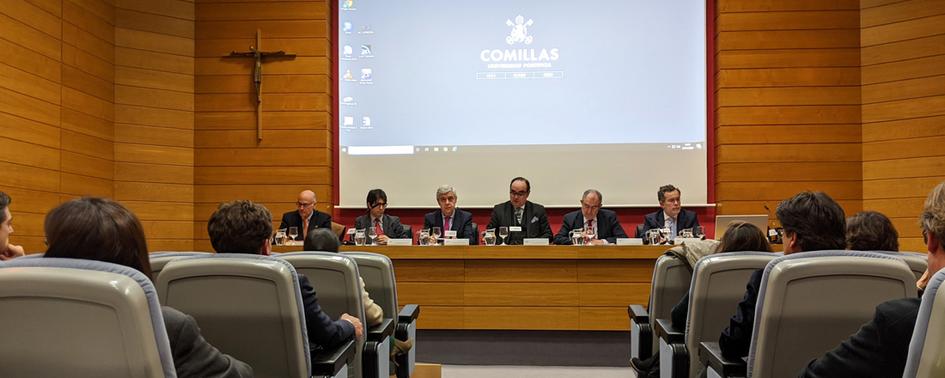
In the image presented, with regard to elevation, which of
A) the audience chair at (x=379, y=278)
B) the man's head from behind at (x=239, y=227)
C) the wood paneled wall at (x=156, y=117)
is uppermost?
the wood paneled wall at (x=156, y=117)

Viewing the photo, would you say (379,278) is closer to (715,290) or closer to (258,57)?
(715,290)

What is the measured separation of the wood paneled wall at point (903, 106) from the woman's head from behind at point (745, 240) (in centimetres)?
415

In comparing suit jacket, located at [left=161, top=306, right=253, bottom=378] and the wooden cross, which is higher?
the wooden cross

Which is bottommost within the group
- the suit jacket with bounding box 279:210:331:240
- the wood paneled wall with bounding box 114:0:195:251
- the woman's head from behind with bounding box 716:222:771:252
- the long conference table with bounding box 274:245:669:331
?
the long conference table with bounding box 274:245:669:331

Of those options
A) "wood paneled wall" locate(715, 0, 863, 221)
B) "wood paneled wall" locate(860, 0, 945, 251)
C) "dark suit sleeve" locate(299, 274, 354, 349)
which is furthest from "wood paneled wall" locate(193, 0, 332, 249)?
"wood paneled wall" locate(860, 0, 945, 251)

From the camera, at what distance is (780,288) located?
1863mm

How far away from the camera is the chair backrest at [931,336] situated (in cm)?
104

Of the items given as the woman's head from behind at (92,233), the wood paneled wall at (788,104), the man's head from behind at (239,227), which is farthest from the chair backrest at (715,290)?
the wood paneled wall at (788,104)

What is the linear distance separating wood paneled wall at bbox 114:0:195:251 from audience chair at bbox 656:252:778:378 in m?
5.41

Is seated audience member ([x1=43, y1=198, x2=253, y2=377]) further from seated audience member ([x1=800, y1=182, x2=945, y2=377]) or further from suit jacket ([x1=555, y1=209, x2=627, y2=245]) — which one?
suit jacket ([x1=555, y1=209, x2=627, y2=245])

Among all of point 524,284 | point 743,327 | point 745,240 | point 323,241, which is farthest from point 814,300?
point 524,284

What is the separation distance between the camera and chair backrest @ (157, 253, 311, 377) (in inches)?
78.4

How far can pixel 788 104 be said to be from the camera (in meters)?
6.51

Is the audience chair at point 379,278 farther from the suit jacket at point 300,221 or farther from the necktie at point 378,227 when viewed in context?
the suit jacket at point 300,221
